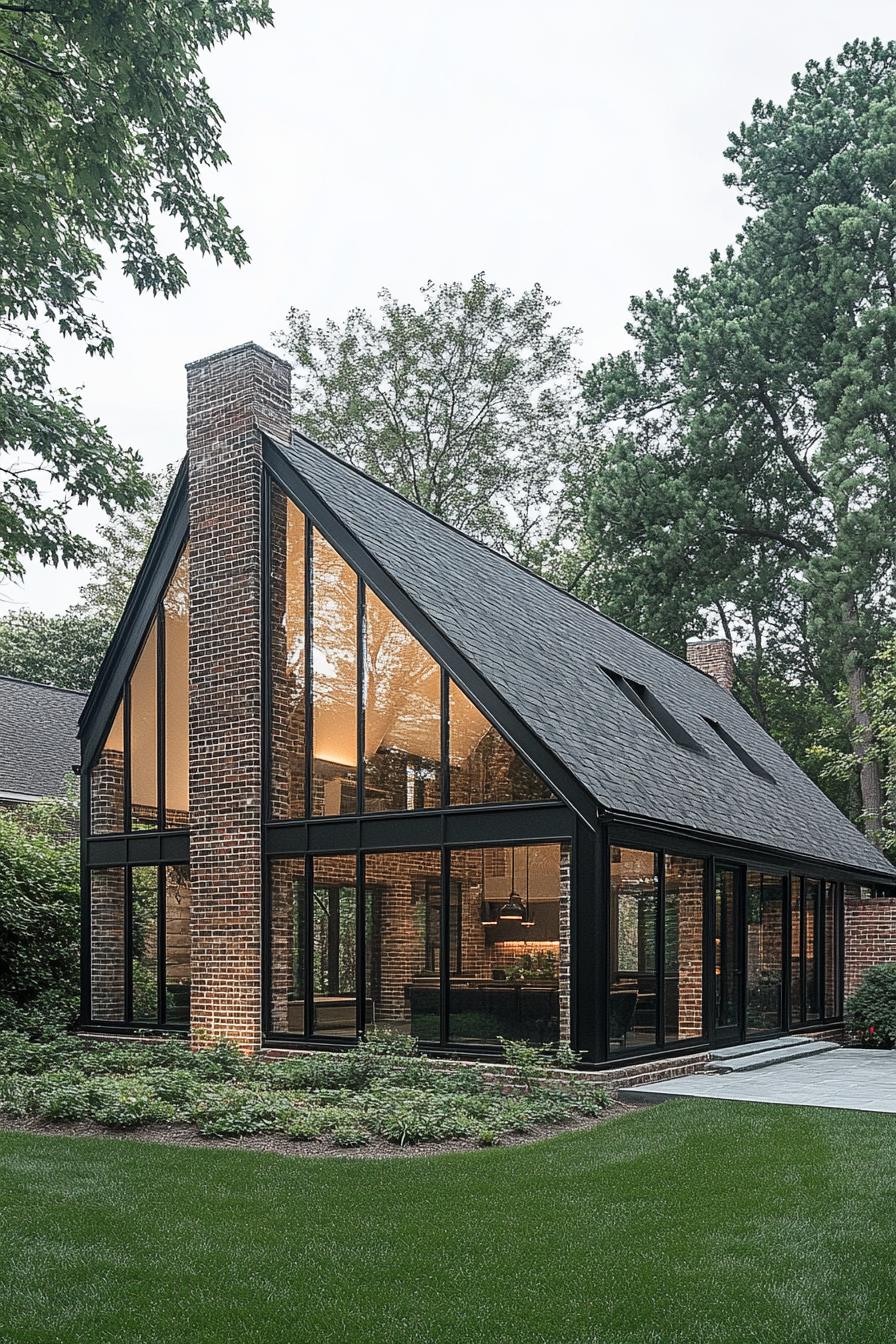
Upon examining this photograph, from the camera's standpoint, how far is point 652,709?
55.3 ft

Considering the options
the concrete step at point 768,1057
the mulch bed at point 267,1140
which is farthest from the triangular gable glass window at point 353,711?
the concrete step at point 768,1057

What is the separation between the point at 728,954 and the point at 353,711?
5273 millimetres

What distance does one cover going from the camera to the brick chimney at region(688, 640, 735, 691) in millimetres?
25922

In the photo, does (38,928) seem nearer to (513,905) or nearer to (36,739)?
(513,905)

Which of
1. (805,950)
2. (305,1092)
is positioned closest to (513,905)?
(305,1092)

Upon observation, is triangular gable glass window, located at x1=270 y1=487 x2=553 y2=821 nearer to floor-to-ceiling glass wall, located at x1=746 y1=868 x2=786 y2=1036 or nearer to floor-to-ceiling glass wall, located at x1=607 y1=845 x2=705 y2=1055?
floor-to-ceiling glass wall, located at x1=607 y1=845 x2=705 y2=1055

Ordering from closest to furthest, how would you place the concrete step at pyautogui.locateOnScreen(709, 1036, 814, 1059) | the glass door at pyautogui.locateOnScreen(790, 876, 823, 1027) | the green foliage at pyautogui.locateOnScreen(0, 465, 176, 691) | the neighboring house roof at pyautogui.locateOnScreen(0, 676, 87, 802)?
Result: 1. the concrete step at pyautogui.locateOnScreen(709, 1036, 814, 1059)
2. the glass door at pyautogui.locateOnScreen(790, 876, 823, 1027)
3. the neighboring house roof at pyautogui.locateOnScreen(0, 676, 87, 802)
4. the green foliage at pyautogui.locateOnScreen(0, 465, 176, 691)

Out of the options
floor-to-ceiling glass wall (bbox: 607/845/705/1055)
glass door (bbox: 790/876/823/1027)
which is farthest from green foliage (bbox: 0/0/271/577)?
glass door (bbox: 790/876/823/1027)

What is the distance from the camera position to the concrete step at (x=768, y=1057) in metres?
13.2

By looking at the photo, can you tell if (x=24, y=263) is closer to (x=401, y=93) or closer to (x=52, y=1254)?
(x=401, y=93)

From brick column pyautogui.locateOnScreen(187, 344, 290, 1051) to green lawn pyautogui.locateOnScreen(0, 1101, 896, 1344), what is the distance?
4.40 meters

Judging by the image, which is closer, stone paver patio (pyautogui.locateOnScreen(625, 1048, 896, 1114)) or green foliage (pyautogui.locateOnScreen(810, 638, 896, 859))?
stone paver patio (pyautogui.locateOnScreen(625, 1048, 896, 1114))

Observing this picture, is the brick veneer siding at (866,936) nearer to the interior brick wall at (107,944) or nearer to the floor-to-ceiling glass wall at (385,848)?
the floor-to-ceiling glass wall at (385,848)

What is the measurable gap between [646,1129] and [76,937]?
31.3 ft
